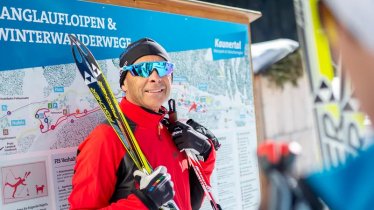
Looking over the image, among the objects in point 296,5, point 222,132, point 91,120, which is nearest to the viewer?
point 296,5

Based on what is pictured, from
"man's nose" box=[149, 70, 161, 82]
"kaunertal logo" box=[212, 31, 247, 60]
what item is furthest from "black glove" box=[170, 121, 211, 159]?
"kaunertal logo" box=[212, 31, 247, 60]

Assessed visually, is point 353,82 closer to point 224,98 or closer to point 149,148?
point 149,148

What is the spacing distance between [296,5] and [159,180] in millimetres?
1577

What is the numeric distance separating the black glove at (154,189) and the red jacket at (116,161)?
3 centimetres

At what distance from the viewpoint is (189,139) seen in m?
2.42

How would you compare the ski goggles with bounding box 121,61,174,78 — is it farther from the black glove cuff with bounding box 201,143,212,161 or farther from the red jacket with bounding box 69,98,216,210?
the black glove cuff with bounding box 201,143,212,161

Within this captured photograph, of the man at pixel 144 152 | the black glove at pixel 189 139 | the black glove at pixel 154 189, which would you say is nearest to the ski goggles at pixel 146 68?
the man at pixel 144 152

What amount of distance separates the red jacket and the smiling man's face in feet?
0.13

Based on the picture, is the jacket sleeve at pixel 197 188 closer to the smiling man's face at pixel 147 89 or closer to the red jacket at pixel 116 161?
the red jacket at pixel 116 161

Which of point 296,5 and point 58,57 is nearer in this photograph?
point 296,5

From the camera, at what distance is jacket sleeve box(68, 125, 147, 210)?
2.06 m

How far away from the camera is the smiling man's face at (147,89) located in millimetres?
2352

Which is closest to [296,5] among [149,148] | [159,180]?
[159,180]

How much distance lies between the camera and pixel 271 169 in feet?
2.08
